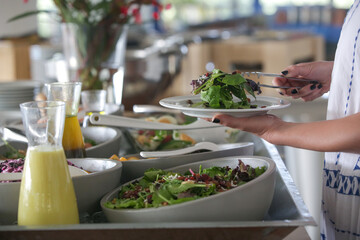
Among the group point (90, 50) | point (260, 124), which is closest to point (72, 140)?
point (260, 124)

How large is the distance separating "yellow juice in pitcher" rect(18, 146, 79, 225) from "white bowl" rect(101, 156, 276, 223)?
90 millimetres

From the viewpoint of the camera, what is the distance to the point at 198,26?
7785mm

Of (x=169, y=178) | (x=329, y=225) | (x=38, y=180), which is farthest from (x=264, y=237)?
(x=329, y=225)

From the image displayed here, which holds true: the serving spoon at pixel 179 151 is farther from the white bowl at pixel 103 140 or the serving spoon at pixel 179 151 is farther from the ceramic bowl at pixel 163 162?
the white bowl at pixel 103 140

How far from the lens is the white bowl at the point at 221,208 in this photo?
0.94 meters

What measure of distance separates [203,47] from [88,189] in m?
4.14

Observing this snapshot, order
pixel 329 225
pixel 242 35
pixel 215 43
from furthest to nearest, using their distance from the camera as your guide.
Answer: pixel 242 35, pixel 215 43, pixel 329 225

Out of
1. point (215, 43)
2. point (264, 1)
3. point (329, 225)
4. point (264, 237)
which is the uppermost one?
point (264, 1)

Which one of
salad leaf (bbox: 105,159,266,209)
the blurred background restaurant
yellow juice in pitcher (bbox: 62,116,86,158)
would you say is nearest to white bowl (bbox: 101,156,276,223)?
salad leaf (bbox: 105,159,266,209)

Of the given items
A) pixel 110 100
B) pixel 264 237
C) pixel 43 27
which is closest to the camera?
pixel 264 237

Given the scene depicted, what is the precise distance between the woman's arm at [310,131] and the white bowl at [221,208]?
102mm

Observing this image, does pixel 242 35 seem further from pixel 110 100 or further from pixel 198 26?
pixel 110 100

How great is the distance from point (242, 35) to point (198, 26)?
86.2 inches

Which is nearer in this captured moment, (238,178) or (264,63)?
(238,178)
